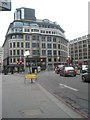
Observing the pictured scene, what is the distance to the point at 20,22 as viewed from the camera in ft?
299

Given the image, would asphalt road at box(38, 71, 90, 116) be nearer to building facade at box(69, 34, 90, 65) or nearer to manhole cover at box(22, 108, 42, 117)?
manhole cover at box(22, 108, 42, 117)

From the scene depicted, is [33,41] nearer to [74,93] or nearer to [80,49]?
[80,49]

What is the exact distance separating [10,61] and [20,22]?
17483 millimetres

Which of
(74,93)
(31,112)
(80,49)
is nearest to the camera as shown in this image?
(31,112)

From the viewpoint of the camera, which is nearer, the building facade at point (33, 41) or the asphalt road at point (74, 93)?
the asphalt road at point (74, 93)

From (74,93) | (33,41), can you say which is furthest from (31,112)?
(33,41)

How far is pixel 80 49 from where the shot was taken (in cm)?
14012

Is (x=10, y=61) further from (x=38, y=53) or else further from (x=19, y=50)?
(x=38, y=53)

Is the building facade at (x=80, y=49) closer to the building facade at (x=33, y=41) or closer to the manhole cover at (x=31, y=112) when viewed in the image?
the building facade at (x=33, y=41)

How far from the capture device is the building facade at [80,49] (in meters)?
131

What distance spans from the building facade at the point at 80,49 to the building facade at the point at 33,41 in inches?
1389

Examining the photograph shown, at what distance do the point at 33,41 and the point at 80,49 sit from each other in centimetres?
5637

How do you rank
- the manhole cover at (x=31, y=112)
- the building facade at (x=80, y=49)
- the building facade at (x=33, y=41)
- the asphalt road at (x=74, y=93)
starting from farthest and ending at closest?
the building facade at (x=80, y=49) → the building facade at (x=33, y=41) → the asphalt road at (x=74, y=93) → the manhole cover at (x=31, y=112)

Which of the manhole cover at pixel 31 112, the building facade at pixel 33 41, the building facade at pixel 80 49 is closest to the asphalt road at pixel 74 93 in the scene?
the manhole cover at pixel 31 112
